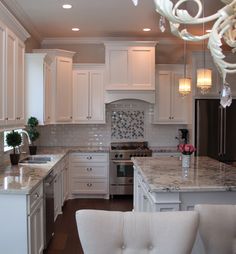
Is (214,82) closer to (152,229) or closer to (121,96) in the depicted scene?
(121,96)

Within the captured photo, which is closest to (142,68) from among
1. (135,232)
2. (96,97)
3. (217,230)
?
(96,97)

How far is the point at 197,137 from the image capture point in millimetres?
6195

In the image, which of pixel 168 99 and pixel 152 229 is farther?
pixel 168 99

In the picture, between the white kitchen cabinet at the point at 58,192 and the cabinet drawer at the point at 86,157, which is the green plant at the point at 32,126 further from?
the cabinet drawer at the point at 86,157

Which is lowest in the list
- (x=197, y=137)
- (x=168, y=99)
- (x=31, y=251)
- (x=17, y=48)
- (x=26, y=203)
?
(x=31, y=251)

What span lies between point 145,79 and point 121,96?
532mm

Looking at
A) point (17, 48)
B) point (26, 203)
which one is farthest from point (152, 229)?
point (17, 48)

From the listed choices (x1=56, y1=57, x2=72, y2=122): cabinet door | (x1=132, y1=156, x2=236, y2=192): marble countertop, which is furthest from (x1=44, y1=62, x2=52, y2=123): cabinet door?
(x1=132, y1=156, x2=236, y2=192): marble countertop

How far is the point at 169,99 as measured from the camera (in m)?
6.64

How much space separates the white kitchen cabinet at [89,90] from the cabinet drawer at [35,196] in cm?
310

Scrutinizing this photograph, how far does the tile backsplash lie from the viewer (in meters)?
6.92

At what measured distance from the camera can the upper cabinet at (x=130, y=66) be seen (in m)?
6.37

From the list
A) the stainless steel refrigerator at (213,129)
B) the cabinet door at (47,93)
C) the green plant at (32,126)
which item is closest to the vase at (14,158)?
the green plant at (32,126)

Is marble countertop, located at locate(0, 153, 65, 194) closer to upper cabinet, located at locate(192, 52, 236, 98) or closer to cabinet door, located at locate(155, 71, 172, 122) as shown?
cabinet door, located at locate(155, 71, 172, 122)
